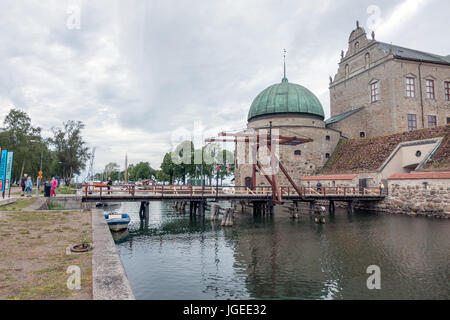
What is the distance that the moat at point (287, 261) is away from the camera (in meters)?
9.33

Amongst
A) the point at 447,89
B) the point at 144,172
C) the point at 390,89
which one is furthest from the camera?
the point at 144,172

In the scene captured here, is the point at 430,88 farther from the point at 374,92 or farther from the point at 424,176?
the point at 424,176

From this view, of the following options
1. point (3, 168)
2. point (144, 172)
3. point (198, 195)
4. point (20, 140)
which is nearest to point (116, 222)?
point (198, 195)

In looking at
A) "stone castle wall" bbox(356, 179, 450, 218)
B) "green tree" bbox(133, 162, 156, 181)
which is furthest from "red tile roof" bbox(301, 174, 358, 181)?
"green tree" bbox(133, 162, 156, 181)

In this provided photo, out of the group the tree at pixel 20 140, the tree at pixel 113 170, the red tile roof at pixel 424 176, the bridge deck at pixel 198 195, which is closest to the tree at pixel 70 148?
the tree at pixel 20 140

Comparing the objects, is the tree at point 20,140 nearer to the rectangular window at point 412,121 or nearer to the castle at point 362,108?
the castle at point 362,108

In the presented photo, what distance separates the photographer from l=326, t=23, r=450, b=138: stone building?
41188 millimetres

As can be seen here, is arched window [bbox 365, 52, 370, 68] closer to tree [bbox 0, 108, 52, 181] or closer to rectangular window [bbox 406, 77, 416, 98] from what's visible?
rectangular window [bbox 406, 77, 416, 98]

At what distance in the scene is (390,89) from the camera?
41062mm

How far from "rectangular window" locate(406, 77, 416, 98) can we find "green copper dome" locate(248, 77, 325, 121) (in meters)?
11.7

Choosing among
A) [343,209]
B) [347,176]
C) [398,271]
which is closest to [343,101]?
[347,176]

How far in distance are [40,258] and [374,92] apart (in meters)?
46.7

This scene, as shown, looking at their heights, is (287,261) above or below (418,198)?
below
